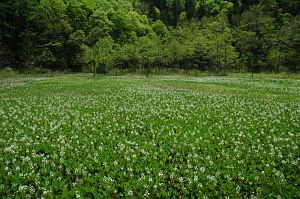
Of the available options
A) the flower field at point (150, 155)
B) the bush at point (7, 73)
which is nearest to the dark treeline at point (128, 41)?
the bush at point (7, 73)

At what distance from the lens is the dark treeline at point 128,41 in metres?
69.8

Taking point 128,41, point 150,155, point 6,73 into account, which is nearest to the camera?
point 150,155

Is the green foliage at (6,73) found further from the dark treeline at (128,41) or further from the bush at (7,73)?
the dark treeline at (128,41)

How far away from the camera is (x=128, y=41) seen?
102 metres

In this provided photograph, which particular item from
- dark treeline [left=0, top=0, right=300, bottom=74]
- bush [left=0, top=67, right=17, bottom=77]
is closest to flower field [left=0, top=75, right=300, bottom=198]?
bush [left=0, top=67, right=17, bottom=77]

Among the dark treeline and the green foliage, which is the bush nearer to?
the green foliage

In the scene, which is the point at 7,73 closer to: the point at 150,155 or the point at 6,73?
the point at 6,73

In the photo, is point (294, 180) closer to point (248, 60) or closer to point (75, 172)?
point (75, 172)

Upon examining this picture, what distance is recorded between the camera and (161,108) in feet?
55.0

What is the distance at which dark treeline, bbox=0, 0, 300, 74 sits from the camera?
69812 mm

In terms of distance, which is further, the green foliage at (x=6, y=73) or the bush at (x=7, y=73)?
the bush at (x=7, y=73)

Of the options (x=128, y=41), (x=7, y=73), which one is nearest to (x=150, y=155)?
(x=7, y=73)

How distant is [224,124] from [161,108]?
5124mm

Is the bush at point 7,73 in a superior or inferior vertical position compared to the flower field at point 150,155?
superior
